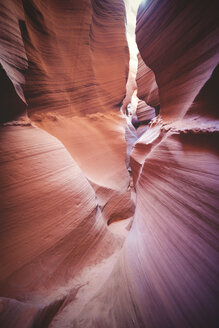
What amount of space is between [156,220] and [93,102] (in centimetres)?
387

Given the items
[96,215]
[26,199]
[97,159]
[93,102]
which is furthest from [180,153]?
[93,102]

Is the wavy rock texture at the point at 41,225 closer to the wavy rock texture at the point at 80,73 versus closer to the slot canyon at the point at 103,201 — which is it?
the slot canyon at the point at 103,201

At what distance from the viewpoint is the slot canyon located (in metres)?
0.96

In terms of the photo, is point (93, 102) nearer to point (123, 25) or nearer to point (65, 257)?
point (123, 25)

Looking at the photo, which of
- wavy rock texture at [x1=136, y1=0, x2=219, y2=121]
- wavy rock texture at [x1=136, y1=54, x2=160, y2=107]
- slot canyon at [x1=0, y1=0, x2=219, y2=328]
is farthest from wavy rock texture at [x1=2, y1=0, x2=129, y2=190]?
wavy rock texture at [x1=136, y1=0, x2=219, y2=121]

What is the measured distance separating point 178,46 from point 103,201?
3233mm

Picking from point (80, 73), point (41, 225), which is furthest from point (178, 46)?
point (41, 225)

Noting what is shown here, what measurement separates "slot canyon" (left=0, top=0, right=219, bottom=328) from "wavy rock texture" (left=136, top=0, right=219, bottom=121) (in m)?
0.01

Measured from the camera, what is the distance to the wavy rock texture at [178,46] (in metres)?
1.50

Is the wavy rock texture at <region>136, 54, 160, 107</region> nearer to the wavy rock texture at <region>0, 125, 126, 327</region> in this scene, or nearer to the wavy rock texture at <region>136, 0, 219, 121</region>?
the wavy rock texture at <region>136, 0, 219, 121</region>

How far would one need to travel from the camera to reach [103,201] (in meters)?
3.34

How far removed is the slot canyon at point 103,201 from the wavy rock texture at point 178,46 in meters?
0.01

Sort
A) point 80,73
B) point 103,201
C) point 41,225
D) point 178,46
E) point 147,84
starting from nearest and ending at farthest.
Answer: point 41,225
point 178,46
point 103,201
point 80,73
point 147,84

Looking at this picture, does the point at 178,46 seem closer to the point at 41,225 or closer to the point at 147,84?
the point at 41,225
